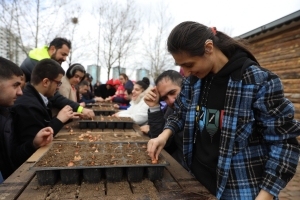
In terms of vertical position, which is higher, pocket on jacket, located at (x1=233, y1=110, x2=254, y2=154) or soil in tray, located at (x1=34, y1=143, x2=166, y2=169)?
pocket on jacket, located at (x1=233, y1=110, x2=254, y2=154)

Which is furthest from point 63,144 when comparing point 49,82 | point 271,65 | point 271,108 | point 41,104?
point 271,65

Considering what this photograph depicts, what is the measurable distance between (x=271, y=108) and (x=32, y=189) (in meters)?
1.33

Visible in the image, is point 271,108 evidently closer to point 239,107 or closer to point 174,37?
point 239,107

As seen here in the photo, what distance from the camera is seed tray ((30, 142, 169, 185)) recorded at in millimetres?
1229

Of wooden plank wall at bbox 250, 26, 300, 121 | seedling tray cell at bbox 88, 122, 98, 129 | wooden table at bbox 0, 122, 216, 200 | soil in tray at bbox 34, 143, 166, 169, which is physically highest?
wooden plank wall at bbox 250, 26, 300, 121

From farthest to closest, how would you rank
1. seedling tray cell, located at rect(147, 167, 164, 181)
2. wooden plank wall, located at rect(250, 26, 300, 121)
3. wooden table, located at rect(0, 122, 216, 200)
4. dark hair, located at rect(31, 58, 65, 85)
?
wooden plank wall, located at rect(250, 26, 300, 121)
dark hair, located at rect(31, 58, 65, 85)
seedling tray cell, located at rect(147, 167, 164, 181)
wooden table, located at rect(0, 122, 216, 200)

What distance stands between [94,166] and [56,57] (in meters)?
3.07

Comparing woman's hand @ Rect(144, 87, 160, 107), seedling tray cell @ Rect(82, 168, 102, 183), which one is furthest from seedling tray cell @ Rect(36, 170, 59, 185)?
woman's hand @ Rect(144, 87, 160, 107)

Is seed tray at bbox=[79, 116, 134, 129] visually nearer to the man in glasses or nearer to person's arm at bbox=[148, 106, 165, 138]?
the man in glasses

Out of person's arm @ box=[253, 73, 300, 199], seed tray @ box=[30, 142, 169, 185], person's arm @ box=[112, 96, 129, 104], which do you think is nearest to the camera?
person's arm @ box=[253, 73, 300, 199]

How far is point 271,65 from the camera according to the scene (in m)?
6.04

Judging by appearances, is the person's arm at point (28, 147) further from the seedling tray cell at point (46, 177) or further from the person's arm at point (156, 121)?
the person's arm at point (156, 121)

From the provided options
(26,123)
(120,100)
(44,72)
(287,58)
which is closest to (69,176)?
(26,123)

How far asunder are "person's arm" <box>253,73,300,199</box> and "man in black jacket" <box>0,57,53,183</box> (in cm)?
169
